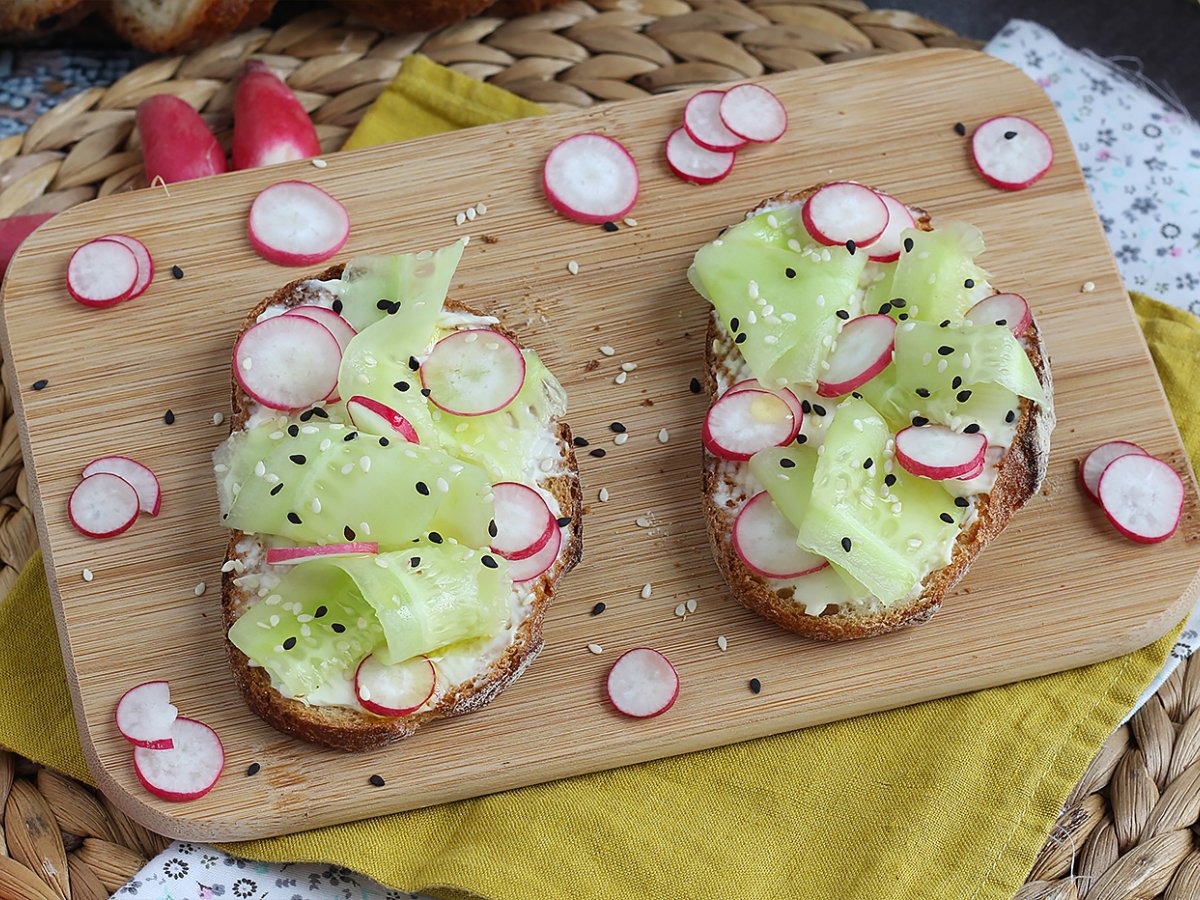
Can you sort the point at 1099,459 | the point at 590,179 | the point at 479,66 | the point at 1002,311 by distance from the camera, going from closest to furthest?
the point at 1002,311, the point at 1099,459, the point at 590,179, the point at 479,66

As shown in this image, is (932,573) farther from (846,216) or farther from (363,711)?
(363,711)

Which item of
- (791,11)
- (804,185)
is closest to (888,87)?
(804,185)

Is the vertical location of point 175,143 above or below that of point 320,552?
above

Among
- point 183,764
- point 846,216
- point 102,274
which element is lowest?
point 183,764

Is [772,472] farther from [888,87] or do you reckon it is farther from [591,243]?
[888,87]

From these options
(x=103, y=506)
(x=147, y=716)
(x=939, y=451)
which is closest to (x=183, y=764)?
(x=147, y=716)

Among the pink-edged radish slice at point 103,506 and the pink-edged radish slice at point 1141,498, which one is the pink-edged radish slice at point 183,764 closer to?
the pink-edged radish slice at point 103,506

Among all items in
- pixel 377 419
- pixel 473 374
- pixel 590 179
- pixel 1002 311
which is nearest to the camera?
pixel 377 419
